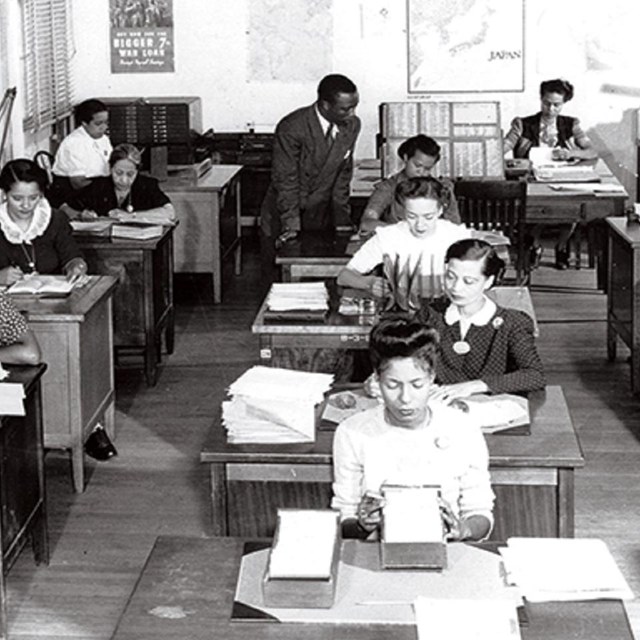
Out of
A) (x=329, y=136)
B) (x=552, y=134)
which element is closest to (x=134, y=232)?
(x=329, y=136)

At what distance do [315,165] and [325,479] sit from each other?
3883 millimetres

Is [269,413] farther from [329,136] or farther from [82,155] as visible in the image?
[82,155]

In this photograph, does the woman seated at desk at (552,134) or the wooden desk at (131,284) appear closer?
the wooden desk at (131,284)

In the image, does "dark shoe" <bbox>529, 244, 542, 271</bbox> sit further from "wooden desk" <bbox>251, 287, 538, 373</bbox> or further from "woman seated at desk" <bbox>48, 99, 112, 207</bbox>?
"wooden desk" <bbox>251, 287, 538, 373</bbox>

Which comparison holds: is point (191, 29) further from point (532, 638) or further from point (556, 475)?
point (532, 638)

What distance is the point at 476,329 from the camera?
4977 millimetres

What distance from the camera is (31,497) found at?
507 centimetres

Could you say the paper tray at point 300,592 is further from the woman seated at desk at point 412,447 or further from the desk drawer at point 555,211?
the desk drawer at point 555,211

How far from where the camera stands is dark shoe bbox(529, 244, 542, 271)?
396 inches

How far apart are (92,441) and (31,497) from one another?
1.34 meters

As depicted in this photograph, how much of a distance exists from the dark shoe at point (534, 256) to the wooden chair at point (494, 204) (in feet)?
4.68

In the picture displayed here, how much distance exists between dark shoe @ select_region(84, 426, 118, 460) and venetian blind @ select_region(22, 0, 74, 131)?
13.2 ft

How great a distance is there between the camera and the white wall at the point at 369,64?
11.5m

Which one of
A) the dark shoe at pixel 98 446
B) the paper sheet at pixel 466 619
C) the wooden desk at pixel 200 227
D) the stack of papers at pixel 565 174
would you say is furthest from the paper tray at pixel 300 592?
the stack of papers at pixel 565 174
